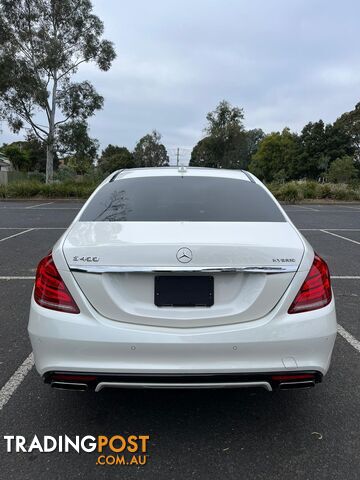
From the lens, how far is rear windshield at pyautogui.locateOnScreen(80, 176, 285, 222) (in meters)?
2.80

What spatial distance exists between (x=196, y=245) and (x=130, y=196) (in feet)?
3.42

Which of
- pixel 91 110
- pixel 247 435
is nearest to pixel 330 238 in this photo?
pixel 247 435

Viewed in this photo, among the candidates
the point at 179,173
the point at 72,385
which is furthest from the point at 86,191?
the point at 72,385

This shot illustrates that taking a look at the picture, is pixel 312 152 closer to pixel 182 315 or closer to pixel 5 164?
pixel 5 164

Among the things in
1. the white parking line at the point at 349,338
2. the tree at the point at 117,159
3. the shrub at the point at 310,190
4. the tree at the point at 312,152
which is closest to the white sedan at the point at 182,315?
the white parking line at the point at 349,338

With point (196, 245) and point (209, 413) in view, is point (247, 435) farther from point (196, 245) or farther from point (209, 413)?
point (196, 245)

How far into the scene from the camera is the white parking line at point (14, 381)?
115 inches

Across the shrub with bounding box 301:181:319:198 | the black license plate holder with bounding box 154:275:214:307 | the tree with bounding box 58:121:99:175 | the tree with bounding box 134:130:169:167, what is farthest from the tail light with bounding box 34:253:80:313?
the tree with bounding box 134:130:169:167

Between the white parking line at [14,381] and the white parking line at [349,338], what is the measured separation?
9.06ft

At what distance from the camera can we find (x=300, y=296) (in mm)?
2295

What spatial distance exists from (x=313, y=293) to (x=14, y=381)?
7.32 feet

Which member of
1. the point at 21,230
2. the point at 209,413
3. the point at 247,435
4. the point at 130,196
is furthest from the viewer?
the point at 21,230

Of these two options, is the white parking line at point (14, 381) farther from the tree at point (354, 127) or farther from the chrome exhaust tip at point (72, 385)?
the tree at point (354, 127)

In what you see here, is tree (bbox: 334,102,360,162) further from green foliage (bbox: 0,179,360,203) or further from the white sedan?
the white sedan
